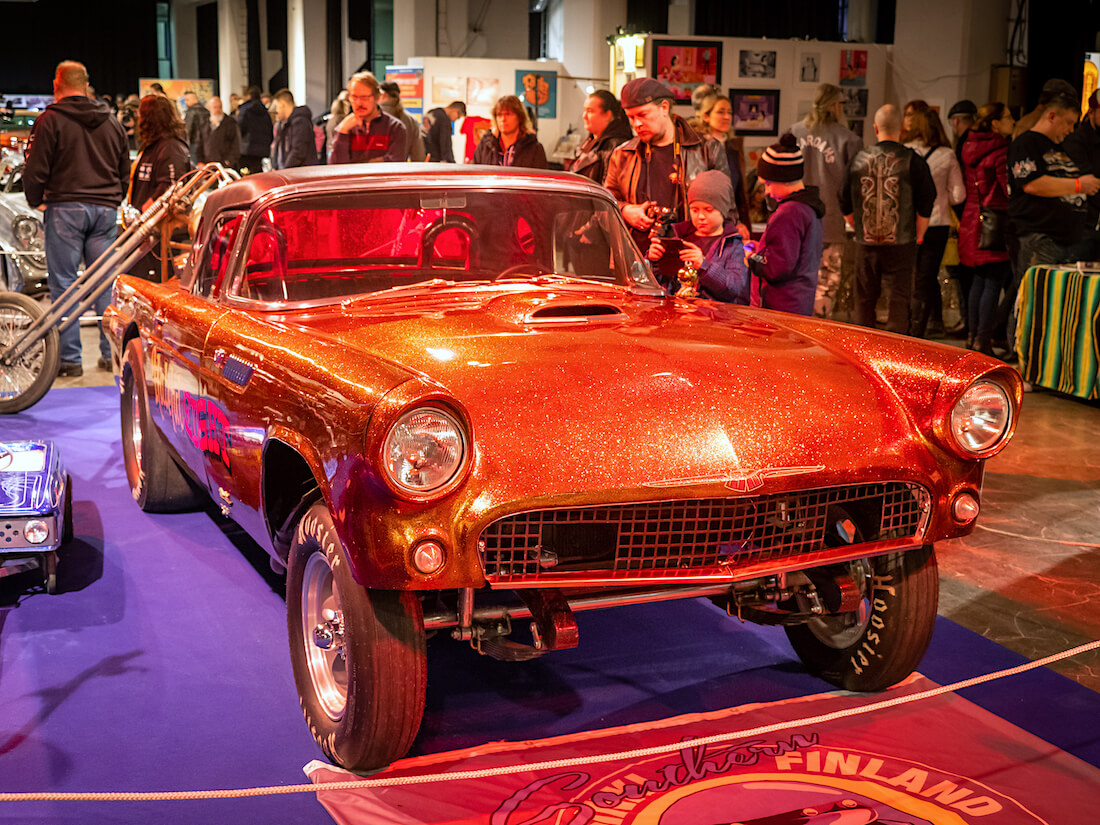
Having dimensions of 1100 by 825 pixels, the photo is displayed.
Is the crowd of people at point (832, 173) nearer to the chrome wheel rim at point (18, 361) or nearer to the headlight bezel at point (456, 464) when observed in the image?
the chrome wheel rim at point (18, 361)

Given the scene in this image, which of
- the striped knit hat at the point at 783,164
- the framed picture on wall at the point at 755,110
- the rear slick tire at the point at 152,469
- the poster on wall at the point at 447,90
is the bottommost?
the rear slick tire at the point at 152,469

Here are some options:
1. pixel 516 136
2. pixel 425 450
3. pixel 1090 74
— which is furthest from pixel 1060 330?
pixel 1090 74

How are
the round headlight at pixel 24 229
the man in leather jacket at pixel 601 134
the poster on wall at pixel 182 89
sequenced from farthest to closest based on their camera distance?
the poster on wall at pixel 182 89 → the round headlight at pixel 24 229 → the man in leather jacket at pixel 601 134

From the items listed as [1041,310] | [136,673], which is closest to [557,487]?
[136,673]

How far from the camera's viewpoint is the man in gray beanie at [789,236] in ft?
18.1

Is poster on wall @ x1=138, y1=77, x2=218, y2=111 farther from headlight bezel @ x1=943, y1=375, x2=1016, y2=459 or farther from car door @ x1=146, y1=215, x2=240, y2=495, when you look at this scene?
headlight bezel @ x1=943, y1=375, x2=1016, y2=459

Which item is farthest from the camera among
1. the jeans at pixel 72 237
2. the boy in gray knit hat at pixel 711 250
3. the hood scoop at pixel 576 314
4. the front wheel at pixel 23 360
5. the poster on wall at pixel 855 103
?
the poster on wall at pixel 855 103

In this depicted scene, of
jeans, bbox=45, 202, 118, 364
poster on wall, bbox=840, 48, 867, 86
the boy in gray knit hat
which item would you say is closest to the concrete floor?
the boy in gray knit hat

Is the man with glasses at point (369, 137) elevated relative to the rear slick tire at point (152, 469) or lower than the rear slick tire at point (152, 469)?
elevated

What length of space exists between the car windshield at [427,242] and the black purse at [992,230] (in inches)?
228

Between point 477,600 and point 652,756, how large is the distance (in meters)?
0.67

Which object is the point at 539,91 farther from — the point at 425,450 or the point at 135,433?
the point at 425,450

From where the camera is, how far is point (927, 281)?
34.6 feet

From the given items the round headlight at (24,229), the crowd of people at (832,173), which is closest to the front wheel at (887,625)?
the crowd of people at (832,173)
